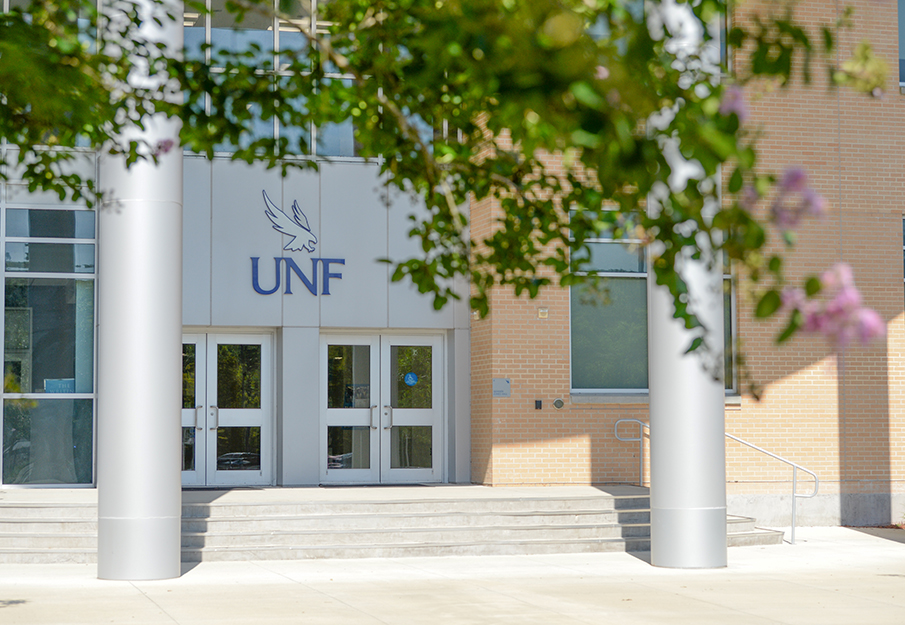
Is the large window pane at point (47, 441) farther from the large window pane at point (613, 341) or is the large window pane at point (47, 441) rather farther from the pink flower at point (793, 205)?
the pink flower at point (793, 205)

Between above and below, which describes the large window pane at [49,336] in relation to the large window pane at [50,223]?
below

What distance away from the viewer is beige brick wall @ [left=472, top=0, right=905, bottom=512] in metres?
15.7

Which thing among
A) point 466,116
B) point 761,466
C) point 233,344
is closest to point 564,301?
point 761,466

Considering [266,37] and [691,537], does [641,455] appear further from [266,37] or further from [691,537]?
[266,37]

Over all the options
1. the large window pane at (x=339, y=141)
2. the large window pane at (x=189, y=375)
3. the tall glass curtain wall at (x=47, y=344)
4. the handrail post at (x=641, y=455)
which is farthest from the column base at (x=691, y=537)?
the tall glass curtain wall at (x=47, y=344)

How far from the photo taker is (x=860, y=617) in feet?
27.5

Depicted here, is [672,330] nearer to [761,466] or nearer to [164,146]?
[761,466]

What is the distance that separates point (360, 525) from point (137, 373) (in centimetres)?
364

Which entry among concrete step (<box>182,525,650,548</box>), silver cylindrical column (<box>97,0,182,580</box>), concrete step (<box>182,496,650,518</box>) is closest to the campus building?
concrete step (<box>182,496,650,518</box>)

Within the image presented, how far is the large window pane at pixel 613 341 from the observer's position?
52.7ft

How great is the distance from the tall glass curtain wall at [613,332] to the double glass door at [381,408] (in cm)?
227

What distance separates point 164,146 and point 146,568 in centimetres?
628

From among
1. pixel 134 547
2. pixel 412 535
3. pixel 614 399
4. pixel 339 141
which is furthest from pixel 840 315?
pixel 339 141

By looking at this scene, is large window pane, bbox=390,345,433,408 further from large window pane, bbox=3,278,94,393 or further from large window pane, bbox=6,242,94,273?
large window pane, bbox=6,242,94,273
